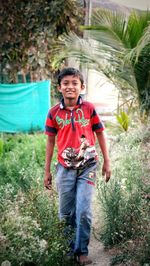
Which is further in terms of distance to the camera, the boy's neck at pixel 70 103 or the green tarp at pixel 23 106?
the green tarp at pixel 23 106

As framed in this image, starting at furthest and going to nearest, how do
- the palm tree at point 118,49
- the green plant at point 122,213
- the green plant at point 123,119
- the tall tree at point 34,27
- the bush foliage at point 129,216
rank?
the tall tree at point 34,27 → the green plant at point 123,119 → the palm tree at point 118,49 → the green plant at point 122,213 → the bush foliage at point 129,216

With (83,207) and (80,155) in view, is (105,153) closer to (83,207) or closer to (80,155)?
(80,155)

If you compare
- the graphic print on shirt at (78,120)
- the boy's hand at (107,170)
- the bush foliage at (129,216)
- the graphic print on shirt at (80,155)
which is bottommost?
the bush foliage at (129,216)

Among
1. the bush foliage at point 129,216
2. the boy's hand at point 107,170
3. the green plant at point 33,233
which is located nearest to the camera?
the green plant at point 33,233

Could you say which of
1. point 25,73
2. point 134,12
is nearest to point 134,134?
point 134,12

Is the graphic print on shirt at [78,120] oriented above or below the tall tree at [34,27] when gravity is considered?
below

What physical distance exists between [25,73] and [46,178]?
933 centimetres

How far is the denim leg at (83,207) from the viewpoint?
11.6 ft

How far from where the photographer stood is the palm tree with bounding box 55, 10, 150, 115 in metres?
6.88

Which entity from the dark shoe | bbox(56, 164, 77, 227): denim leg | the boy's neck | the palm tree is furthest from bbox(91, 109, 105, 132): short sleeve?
the palm tree

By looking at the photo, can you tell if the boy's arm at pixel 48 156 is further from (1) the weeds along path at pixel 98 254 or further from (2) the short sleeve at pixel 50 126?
(1) the weeds along path at pixel 98 254

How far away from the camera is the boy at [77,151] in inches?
140

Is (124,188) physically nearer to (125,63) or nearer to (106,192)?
(106,192)

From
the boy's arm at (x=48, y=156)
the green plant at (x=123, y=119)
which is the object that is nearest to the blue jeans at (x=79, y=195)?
the boy's arm at (x=48, y=156)
